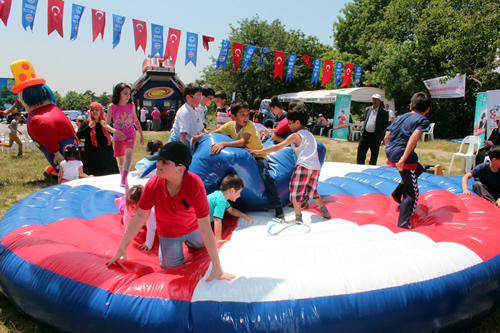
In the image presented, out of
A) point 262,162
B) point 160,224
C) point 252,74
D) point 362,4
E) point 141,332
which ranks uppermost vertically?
point 362,4

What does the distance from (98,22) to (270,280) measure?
24.3ft

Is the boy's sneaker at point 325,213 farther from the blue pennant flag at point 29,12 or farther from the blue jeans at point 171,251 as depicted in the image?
the blue pennant flag at point 29,12

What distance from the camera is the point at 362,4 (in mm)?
24562

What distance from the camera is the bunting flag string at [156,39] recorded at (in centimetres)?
808

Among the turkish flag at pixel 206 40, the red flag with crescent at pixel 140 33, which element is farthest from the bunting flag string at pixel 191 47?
the red flag with crescent at pixel 140 33

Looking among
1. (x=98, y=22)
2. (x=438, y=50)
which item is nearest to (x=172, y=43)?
(x=98, y=22)

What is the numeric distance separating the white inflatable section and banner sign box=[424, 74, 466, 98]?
12.8 metres

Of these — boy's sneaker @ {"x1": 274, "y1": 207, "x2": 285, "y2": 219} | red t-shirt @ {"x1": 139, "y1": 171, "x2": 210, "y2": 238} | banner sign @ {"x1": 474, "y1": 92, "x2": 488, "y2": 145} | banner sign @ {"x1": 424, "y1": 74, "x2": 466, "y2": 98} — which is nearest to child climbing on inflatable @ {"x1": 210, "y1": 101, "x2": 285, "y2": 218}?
boy's sneaker @ {"x1": 274, "y1": 207, "x2": 285, "y2": 219}

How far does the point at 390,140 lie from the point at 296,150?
932 mm

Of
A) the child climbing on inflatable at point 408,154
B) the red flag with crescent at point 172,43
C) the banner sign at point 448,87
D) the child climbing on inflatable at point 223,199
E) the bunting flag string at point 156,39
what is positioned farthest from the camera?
the banner sign at point 448,87

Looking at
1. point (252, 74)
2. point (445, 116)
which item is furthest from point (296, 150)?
point (252, 74)

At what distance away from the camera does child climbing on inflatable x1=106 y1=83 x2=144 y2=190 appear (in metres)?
4.29

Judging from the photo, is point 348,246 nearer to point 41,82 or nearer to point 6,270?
point 6,270

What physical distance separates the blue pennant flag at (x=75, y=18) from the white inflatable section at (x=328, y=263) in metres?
6.47
